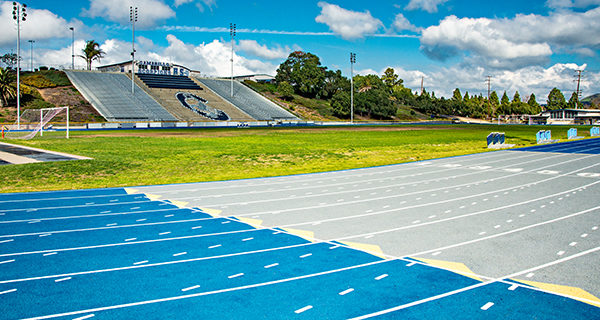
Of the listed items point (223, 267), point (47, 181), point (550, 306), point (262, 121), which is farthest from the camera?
point (262, 121)

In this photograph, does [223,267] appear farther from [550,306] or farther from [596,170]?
[596,170]

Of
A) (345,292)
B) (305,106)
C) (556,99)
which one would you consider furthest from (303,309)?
(556,99)

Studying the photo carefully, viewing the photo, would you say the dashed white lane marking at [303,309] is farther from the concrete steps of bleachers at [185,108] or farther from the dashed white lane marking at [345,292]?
the concrete steps of bleachers at [185,108]

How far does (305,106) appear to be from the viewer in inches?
3484

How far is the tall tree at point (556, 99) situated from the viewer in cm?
14038

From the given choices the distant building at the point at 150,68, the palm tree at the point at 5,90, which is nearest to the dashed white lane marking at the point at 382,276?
the palm tree at the point at 5,90

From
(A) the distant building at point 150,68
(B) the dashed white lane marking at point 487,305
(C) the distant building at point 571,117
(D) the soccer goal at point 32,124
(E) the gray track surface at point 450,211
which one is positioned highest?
(A) the distant building at point 150,68

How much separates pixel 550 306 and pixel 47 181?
15265mm

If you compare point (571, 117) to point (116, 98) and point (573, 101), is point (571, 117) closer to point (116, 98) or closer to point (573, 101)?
point (573, 101)

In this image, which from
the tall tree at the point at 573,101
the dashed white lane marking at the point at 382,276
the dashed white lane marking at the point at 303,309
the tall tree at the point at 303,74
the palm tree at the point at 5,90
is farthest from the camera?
the tall tree at the point at 573,101

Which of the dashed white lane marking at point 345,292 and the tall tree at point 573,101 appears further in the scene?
the tall tree at point 573,101

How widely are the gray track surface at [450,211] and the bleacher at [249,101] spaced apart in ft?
183

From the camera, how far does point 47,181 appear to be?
14203 mm

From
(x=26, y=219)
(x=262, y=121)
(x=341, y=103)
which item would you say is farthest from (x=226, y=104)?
(x=26, y=219)
